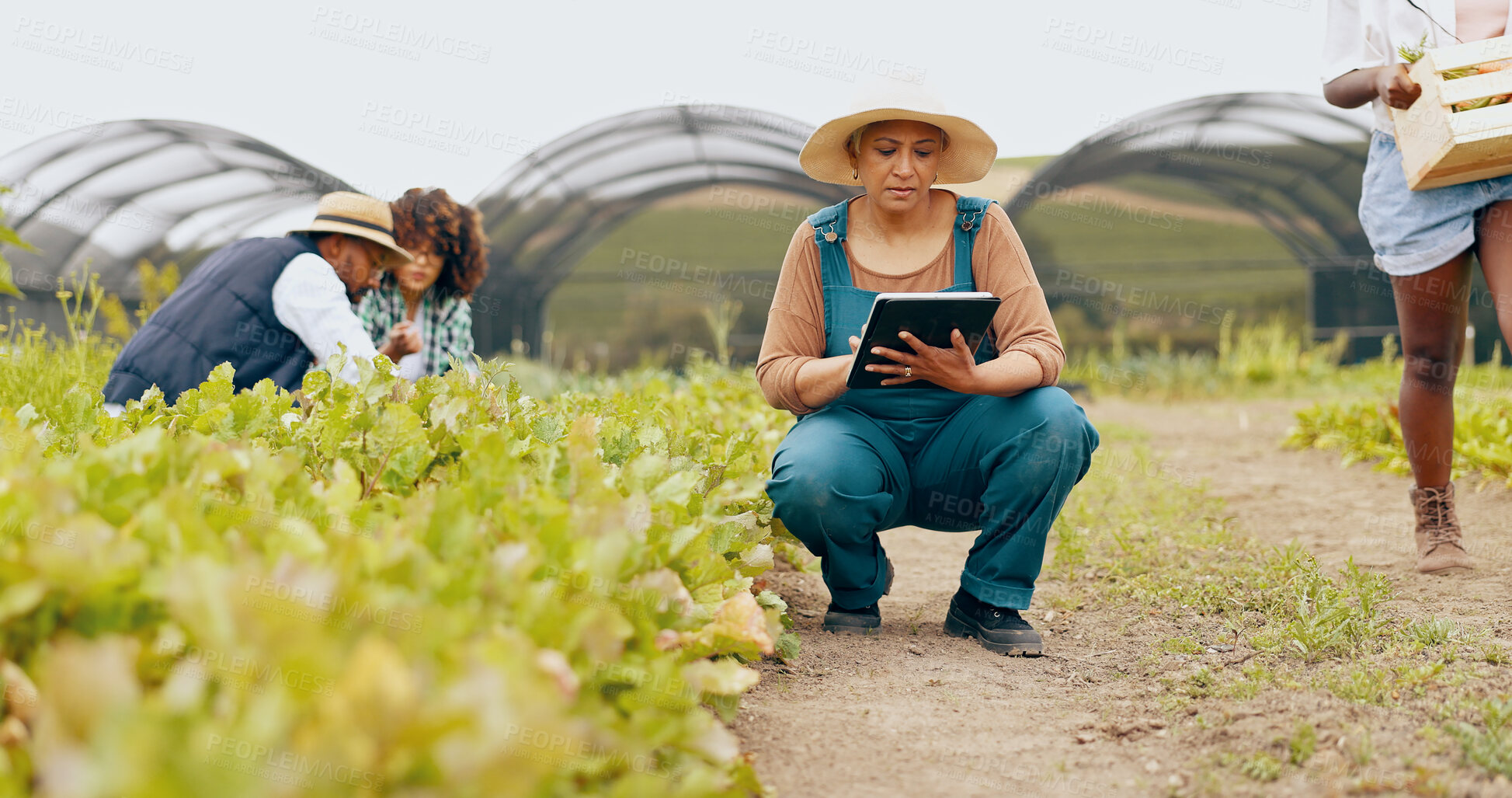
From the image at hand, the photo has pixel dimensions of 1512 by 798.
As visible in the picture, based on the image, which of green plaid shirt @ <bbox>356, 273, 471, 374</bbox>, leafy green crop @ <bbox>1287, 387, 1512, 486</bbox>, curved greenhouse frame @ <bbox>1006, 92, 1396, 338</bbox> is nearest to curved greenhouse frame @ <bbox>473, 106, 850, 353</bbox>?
curved greenhouse frame @ <bbox>1006, 92, 1396, 338</bbox>

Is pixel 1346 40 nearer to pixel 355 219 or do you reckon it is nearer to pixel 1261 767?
pixel 1261 767

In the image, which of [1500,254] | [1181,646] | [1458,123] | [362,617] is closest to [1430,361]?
[1500,254]

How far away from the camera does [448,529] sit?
1.25 meters

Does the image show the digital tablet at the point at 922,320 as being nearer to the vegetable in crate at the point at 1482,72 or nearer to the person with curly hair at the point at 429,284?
the vegetable in crate at the point at 1482,72

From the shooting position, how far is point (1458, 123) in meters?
2.44

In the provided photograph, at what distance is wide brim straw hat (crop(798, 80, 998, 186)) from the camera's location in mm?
2498

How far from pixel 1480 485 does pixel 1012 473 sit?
2.88 metres

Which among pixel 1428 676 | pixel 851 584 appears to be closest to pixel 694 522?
pixel 851 584

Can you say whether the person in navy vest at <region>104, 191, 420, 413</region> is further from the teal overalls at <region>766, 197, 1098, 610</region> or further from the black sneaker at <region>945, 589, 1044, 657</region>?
the black sneaker at <region>945, 589, 1044, 657</region>

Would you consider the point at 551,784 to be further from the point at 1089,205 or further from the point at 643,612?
the point at 1089,205

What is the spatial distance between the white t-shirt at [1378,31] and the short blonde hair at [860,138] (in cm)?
115

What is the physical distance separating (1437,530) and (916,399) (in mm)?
1599

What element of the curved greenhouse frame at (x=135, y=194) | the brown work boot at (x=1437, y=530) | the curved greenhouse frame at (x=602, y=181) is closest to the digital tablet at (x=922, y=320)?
the brown work boot at (x=1437, y=530)

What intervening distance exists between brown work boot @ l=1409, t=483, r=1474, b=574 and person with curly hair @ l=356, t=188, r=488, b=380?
342 centimetres
